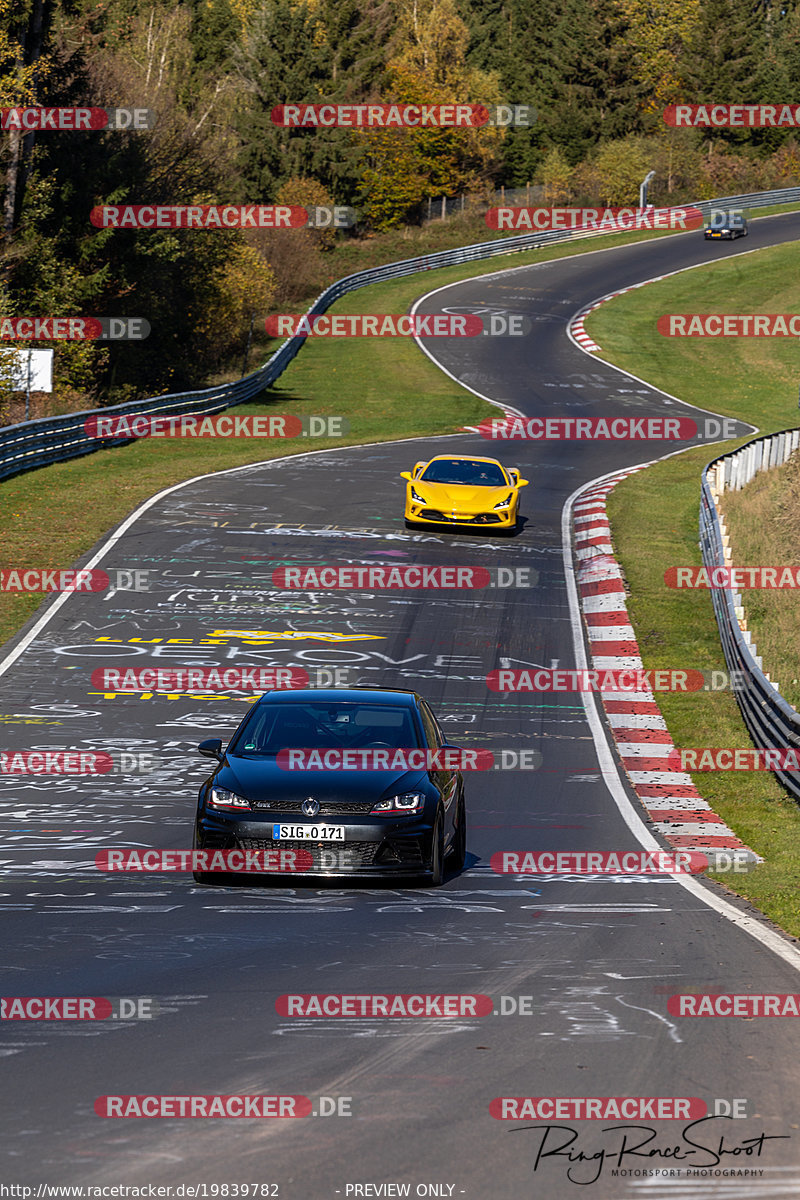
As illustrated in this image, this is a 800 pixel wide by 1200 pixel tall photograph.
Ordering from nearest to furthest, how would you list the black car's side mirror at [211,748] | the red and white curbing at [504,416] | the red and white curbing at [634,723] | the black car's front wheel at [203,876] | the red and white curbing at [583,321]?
the black car's front wheel at [203,876], the black car's side mirror at [211,748], the red and white curbing at [634,723], the red and white curbing at [504,416], the red and white curbing at [583,321]

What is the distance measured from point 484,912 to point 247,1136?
474 centimetres

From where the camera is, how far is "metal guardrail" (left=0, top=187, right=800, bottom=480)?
33875 millimetres

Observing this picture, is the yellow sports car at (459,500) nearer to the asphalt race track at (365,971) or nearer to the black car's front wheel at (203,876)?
the asphalt race track at (365,971)

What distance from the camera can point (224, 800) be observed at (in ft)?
34.9

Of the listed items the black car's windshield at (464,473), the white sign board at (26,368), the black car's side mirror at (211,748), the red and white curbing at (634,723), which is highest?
the white sign board at (26,368)

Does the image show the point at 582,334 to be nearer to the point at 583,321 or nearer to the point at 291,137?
the point at 583,321

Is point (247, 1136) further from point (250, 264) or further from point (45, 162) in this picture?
point (250, 264)

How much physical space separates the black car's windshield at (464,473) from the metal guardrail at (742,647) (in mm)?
4191

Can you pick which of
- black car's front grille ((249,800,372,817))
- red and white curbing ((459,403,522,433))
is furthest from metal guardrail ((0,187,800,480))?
black car's front grille ((249,800,372,817))

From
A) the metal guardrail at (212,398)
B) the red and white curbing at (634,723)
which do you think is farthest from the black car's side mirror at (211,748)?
the metal guardrail at (212,398)

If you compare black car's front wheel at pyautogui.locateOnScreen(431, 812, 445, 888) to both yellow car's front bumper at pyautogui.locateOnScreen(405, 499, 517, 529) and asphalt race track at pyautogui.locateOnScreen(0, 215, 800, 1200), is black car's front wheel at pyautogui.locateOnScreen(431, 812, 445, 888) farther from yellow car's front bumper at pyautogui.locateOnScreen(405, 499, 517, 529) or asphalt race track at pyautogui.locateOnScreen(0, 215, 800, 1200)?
yellow car's front bumper at pyautogui.locateOnScreen(405, 499, 517, 529)

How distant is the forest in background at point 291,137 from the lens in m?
47.4

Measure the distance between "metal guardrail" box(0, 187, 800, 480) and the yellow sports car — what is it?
910 cm

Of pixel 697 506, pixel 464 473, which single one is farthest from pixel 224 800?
pixel 697 506
